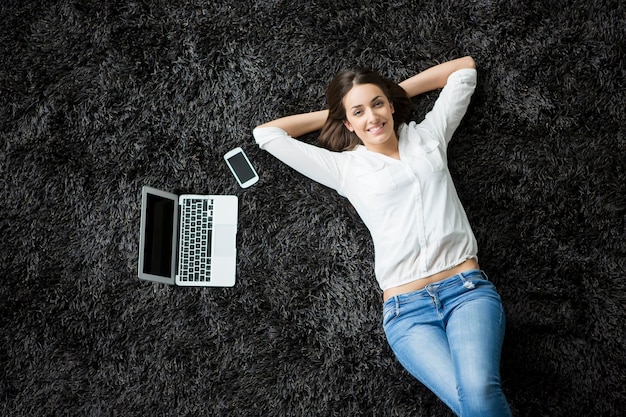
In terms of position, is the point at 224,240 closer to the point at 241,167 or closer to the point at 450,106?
the point at 241,167

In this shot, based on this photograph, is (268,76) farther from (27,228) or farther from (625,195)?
(625,195)

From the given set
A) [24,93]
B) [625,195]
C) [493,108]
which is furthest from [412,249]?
[24,93]

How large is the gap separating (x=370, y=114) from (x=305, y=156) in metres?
0.29

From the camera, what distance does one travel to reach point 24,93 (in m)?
2.19

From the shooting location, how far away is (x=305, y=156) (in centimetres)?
190

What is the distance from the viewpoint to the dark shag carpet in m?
1.99

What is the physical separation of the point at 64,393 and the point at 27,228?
70cm

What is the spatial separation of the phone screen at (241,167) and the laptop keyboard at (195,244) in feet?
0.70

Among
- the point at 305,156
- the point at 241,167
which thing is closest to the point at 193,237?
the point at 241,167

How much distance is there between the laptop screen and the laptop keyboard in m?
0.05

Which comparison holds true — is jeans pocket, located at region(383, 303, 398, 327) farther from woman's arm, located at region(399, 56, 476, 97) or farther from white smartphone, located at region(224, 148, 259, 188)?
woman's arm, located at region(399, 56, 476, 97)

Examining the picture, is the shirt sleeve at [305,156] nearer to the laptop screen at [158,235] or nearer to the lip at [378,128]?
the lip at [378,128]

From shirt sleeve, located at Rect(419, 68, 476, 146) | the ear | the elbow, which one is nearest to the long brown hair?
the ear

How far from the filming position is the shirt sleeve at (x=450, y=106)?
1.92 meters
